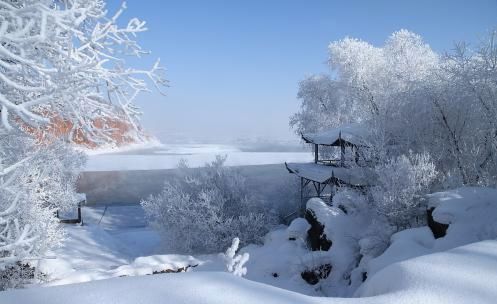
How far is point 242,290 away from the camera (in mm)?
2521

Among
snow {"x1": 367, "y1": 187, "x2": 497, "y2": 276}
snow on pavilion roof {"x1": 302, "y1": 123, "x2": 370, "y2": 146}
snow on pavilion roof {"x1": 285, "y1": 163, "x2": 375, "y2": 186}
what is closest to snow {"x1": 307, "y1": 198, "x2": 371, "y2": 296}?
snow {"x1": 367, "y1": 187, "x2": 497, "y2": 276}

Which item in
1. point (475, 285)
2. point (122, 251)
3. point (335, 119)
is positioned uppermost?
point (335, 119)

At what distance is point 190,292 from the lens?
239 cm

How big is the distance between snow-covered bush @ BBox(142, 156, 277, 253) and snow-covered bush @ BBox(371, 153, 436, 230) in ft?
28.0

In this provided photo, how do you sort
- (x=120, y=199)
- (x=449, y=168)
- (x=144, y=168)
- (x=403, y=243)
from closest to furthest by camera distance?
(x=403, y=243)
(x=449, y=168)
(x=120, y=199)
(x=144, y=168)

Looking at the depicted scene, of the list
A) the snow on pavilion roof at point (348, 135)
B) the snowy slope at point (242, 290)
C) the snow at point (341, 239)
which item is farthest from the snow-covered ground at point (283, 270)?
the snow on pavilion roof at point (348, 135)

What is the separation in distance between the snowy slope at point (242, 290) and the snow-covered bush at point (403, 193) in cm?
825

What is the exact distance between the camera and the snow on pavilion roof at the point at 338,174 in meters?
15.0

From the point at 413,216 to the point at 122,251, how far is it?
14776mm

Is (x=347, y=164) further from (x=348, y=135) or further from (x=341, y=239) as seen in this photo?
(x=341, y=239)

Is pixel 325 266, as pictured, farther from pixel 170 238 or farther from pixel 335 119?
pixel 335 119

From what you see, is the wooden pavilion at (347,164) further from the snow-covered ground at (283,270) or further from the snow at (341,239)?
the snow-covered ground at (283,270)

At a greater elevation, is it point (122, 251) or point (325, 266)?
point (325, 266)

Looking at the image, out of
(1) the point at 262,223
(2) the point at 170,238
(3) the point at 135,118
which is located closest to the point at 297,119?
(1) the point at 262,223
